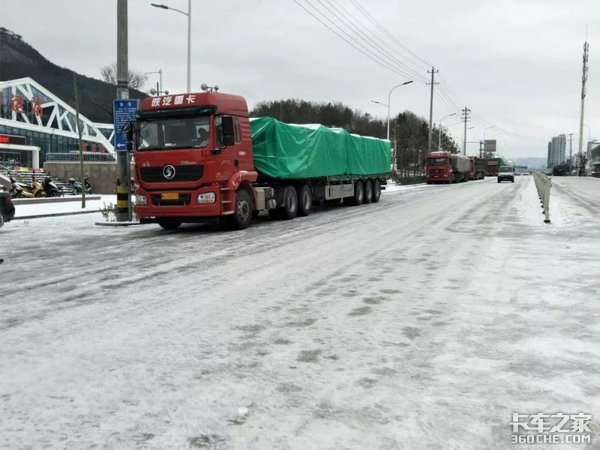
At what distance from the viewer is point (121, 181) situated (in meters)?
15.9

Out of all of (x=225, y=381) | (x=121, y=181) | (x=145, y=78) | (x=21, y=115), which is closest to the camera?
(x=225, y=381)

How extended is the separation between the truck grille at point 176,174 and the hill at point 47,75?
93.4 meters

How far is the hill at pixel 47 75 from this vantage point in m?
109

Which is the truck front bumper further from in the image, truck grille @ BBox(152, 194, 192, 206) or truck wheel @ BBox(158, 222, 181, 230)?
truck wheel @ BBox(158, 222, 181, 230)

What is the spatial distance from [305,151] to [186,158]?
560 cm

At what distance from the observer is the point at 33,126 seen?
70.1 m

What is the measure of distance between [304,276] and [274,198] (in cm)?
869

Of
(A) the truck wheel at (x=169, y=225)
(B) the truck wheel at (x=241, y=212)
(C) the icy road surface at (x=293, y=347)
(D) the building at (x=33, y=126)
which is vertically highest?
(D) the building at (x=33, y=126)

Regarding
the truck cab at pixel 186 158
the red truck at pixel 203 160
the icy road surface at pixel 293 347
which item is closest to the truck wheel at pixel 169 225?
the red truck at pixel 203 160

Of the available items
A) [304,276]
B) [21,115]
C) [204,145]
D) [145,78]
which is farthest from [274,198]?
[145,78]

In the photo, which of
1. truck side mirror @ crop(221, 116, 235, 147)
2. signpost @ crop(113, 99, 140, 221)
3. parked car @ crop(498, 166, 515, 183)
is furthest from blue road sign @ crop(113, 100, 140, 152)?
parked car @ crop(498, 166, 515, 183)

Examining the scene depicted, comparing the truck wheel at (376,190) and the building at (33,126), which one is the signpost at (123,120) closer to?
the truck wheel at (376,190)

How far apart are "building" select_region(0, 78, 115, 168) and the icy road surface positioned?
1994 inches

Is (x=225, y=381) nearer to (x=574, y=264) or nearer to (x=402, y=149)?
(x=574, y=264)
